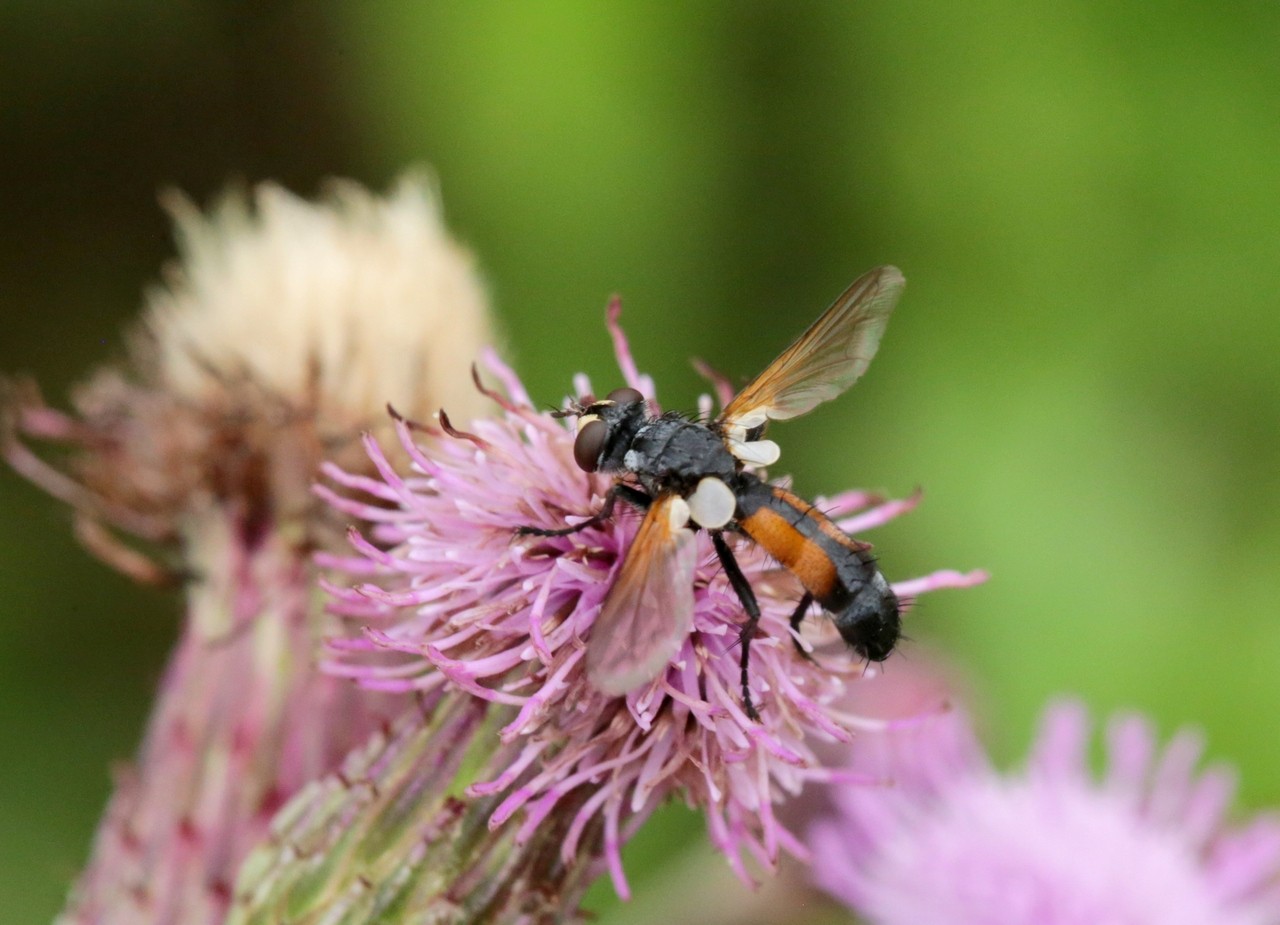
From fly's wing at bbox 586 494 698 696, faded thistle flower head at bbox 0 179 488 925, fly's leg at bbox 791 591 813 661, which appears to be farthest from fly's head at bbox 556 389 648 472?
faded thistle flower head at bbox 0 179 488 925

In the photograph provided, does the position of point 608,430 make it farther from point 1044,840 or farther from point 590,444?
point 1044,840

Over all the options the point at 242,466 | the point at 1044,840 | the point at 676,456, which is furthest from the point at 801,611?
the point at 1044,840

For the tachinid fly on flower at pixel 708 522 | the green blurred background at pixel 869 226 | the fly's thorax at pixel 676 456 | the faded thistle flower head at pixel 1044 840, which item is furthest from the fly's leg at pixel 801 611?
the green blurred background at pixel 869 226

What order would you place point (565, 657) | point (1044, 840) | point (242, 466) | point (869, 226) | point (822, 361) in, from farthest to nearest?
point (869, 226) → point (1044, 840) → point (242, 466) → point (822, 361) → point (565, 657)

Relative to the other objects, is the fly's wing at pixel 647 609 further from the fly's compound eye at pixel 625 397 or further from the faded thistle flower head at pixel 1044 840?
the faded thistle flower head at pixel 1044 840

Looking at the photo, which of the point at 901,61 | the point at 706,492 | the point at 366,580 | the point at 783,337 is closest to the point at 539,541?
the point at 706,492

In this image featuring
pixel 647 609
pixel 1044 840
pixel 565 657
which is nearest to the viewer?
pixel 647 609

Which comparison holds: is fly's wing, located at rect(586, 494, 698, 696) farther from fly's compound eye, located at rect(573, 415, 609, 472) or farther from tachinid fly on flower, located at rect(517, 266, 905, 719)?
fly's compound eye, located at rect(573, 415, 609, 472)
